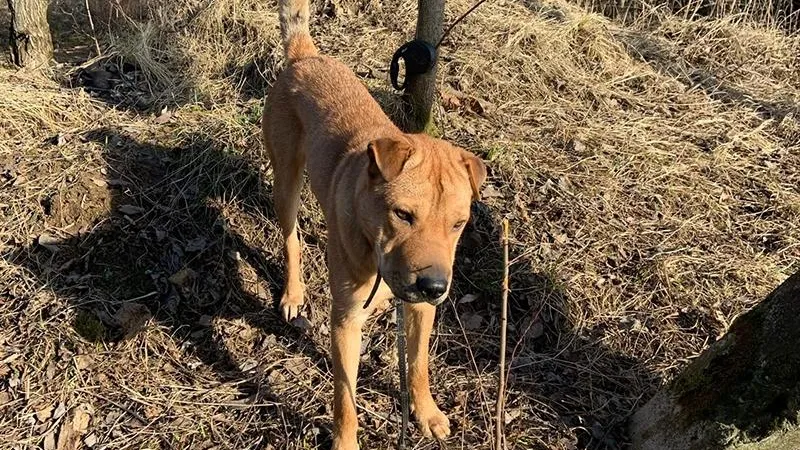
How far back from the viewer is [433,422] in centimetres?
377

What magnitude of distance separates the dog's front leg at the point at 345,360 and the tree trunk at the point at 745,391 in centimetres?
154

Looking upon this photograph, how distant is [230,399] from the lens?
153 inches

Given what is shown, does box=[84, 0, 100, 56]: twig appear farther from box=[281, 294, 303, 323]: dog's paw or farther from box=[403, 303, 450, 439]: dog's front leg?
box=[403, 303, 450, 439]: dog's front leg

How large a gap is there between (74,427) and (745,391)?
11.0ft

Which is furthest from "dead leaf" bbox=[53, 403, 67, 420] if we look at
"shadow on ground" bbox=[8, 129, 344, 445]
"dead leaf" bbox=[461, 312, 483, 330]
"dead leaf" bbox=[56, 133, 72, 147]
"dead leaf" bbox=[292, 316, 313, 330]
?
"dead leaf" bbox=[461, 312, 483, 330]

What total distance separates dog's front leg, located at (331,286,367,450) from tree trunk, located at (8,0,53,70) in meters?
4.19

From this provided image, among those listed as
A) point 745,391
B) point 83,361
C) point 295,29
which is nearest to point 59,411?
point 83,361

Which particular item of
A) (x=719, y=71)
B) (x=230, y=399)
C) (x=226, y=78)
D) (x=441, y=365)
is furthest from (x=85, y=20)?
(x=719, y=71)

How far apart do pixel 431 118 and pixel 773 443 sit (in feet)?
11.3

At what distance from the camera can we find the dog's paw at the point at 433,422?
3746 mm

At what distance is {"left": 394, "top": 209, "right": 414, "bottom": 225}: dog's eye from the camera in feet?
9.37

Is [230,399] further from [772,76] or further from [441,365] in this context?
[772,76]

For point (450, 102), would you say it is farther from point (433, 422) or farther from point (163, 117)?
point (433, 422)

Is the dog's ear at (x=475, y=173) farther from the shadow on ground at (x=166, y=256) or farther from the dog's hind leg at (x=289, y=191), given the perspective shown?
the shadow on ground at (x=166, y=256)
